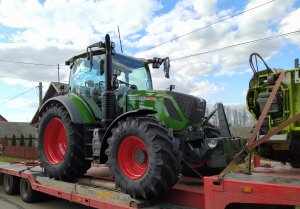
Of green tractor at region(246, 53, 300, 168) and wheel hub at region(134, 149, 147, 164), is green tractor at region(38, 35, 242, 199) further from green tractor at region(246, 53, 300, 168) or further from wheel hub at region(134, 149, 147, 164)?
green tractor at region(246, 53, 300, 168)

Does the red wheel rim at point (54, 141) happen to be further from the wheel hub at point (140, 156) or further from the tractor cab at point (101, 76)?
the wheel hub at point (140, 156)

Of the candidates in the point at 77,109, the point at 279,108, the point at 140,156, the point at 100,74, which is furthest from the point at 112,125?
the point at 279,108

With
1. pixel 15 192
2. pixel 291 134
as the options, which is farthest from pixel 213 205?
pixel 15 192

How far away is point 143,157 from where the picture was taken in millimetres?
5508

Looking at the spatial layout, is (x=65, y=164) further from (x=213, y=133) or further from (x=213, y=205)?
(x=213, y=205)

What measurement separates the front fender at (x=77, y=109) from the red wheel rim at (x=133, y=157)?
1456 mm

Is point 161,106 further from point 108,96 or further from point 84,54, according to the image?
point 84,54

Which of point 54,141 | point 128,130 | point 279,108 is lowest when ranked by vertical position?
point 54,141

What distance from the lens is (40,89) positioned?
32719 millimetres

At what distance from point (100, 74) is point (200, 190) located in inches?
120

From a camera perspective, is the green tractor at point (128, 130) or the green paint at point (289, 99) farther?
the green tractor at point (128, 130)

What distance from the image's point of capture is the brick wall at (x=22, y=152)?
84.1 feet

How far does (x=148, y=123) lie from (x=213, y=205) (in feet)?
5.00

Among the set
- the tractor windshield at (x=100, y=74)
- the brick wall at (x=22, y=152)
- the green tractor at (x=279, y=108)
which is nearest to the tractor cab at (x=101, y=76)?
the tractor windshield at (x=100, y=74)
